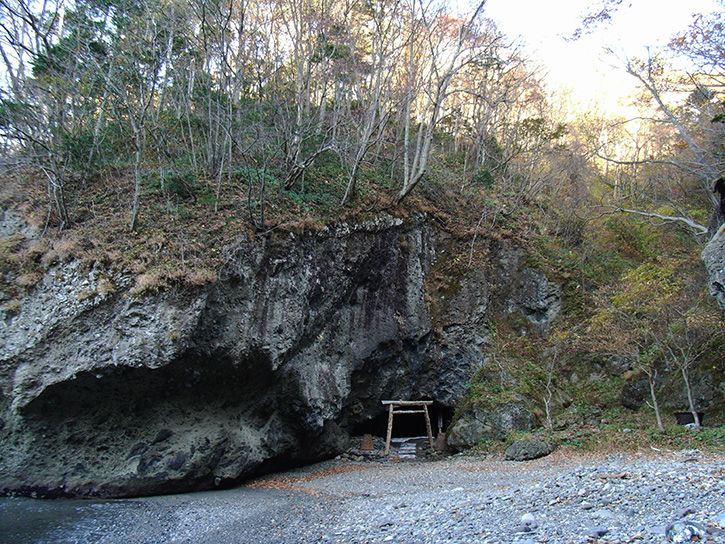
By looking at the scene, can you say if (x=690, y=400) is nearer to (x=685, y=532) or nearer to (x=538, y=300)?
(x=538, y=300)

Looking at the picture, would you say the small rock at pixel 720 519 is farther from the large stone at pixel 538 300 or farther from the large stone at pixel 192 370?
the large stone at pixel 538 300

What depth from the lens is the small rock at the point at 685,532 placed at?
4.57 meters

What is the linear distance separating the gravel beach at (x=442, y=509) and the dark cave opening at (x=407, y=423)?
5711 millimetres

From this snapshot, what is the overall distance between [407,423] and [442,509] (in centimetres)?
1159

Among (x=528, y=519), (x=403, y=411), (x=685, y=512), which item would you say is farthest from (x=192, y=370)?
(x=685, y=512)

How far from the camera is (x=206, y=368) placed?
11.0 m

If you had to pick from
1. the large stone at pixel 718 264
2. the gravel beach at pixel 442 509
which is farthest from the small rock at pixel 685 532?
the large stone at pixel 718 264

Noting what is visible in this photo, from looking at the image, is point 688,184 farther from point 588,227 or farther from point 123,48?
point 123,48

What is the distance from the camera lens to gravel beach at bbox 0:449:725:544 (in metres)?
5.58

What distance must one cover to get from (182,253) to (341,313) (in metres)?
5.59

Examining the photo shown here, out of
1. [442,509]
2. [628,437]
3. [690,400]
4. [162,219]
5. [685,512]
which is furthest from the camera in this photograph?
[162,219]

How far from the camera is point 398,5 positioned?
16.4 metres

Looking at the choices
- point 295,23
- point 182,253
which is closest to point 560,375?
Answer: point 182,253

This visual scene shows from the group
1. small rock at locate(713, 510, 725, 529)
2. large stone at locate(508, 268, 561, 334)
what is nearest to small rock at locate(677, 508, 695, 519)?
small rock at locate(713, 510, 725, 529)
